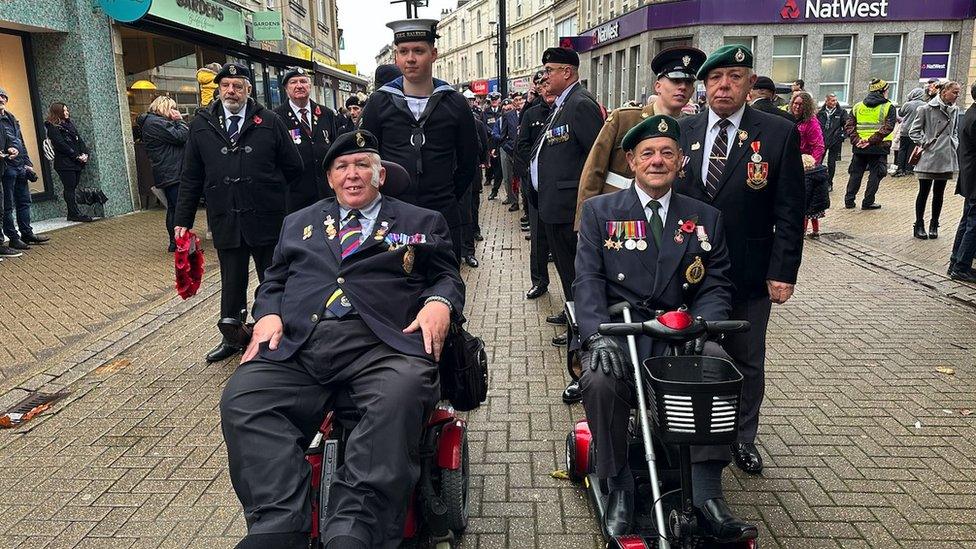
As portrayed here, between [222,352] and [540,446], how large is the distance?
278cm

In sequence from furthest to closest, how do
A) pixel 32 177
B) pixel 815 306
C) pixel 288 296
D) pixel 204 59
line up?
pixel 204 59 < pixel 32 177 < pixel 815 306 < pixel 288 296

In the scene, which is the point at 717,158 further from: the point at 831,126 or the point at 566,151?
the point at 831,126

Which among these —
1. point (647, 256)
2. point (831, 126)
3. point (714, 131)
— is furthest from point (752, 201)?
point (831, 126)

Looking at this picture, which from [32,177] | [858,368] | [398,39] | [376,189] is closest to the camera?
[376,189]

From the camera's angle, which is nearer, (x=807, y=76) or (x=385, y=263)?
(x=385, y=263)

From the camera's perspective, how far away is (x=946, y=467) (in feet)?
12.4

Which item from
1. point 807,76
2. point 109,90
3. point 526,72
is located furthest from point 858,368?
point 526,72

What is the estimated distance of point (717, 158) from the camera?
370 centimetres

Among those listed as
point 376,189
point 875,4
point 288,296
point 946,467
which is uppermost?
point 875,4

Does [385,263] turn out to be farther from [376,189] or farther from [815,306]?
[815,306]

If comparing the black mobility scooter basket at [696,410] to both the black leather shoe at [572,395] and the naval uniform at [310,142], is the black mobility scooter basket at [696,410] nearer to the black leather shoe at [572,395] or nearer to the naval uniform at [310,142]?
the black leather shoe at [572,395]

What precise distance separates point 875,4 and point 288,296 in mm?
30118

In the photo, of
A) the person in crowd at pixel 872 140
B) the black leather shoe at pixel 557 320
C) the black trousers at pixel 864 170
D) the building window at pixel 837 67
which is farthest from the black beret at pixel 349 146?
the building window at pixel 837 67

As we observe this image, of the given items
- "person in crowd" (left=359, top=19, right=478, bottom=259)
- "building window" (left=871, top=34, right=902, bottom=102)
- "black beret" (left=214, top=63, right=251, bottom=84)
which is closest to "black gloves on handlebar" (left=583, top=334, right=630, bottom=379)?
"person in crowd" (left=359, top=19, right=478, bottom=259)
